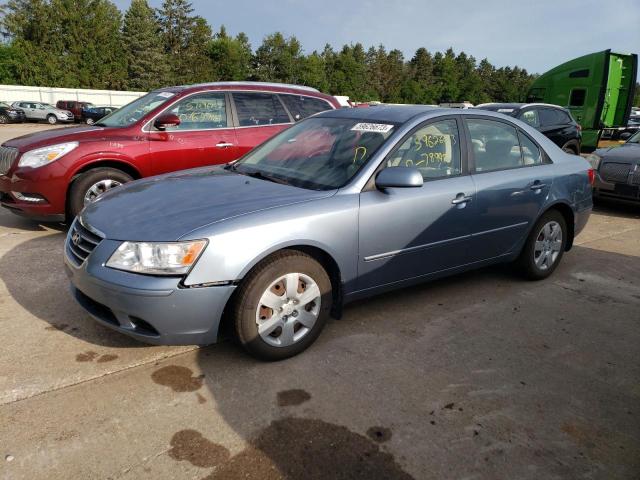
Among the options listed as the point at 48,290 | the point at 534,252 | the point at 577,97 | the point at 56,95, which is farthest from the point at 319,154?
the point at 56,95

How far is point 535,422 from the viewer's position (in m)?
2.57

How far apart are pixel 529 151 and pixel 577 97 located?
13340mm

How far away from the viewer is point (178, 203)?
3.06 metres

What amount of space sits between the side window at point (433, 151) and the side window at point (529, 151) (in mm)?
838

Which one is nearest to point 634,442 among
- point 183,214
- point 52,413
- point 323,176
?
point 323,176

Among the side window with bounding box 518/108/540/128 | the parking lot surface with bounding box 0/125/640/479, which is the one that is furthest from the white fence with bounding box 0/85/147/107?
the parking lot surface with bounding box 0/125/640/479

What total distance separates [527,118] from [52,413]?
1055 cm

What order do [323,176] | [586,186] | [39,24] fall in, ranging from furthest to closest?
1. [39,24]
2. [586,186]
3. [323,176]

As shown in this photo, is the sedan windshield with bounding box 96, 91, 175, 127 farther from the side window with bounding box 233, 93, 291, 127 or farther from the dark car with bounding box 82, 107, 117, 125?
the dark car with bounding box 82, 107, 117, 125

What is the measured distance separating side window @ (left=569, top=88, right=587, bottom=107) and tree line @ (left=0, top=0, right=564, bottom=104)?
161ft

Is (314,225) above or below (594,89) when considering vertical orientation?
below

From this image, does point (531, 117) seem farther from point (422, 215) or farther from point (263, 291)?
point (263, 291)

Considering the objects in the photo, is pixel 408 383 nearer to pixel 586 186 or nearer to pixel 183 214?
pixel 183 214

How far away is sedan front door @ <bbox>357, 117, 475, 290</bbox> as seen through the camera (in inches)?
130
